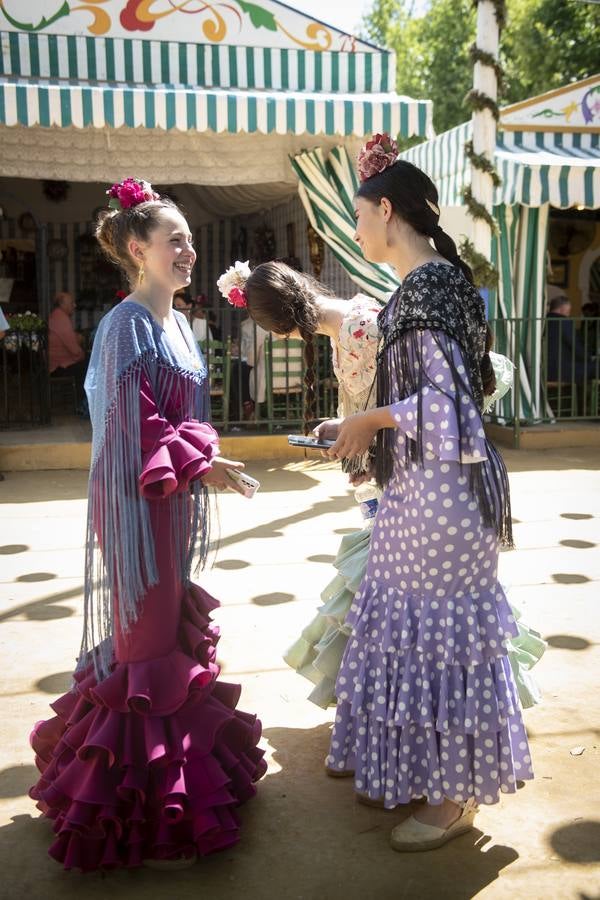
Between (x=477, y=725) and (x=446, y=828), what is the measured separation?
0.33 m

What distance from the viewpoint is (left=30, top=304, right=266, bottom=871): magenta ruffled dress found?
2.37m

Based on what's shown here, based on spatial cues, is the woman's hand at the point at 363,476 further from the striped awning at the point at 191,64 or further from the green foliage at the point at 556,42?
the green foliage at the point at 556,42

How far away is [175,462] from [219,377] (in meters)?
6.71

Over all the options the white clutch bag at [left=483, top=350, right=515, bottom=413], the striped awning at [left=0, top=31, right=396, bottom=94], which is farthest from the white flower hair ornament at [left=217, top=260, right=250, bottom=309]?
the striped awning at [left=0, top=31, right=396, bottom=94]

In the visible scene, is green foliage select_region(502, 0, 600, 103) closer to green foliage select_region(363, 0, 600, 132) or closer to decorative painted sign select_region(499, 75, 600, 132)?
green foliage select_region(363, 0, 600, 132)

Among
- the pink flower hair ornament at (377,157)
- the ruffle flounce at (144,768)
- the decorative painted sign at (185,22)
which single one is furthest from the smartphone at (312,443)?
the decorative painted sign at (185,22)

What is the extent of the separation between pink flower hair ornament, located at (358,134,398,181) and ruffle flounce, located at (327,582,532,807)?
1126mm

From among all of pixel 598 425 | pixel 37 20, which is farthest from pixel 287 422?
pixel 37 20

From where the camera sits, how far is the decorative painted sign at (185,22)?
8.62 m

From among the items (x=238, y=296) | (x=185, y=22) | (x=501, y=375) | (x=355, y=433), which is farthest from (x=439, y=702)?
(x=185, y=22)

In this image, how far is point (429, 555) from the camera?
2.41 meters

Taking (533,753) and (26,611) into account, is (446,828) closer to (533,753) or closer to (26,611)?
(533,753)

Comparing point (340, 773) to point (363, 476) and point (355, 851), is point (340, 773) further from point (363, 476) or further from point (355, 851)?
point (363, 476)

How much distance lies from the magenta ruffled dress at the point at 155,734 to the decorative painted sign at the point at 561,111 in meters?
→ 9.22
